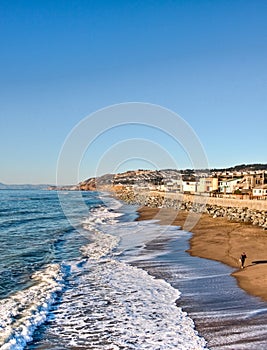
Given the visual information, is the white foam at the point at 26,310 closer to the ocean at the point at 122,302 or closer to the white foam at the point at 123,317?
the ocean at the point at 122,302

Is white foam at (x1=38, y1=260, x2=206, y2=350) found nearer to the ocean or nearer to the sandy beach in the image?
the ocean

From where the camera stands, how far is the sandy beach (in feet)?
44.8

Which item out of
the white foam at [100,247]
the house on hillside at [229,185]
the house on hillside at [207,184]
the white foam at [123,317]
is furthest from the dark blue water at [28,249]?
the house on hillside at [207,184]

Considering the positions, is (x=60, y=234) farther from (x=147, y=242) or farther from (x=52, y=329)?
(x=52, y=329)

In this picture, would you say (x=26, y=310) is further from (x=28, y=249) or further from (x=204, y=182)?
(x=204, y=182)

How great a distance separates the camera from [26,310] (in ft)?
35.4

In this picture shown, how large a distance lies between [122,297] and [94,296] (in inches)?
36.2

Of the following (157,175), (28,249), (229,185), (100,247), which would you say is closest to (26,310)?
(28,249)

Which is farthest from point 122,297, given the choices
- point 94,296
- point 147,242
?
point 147,242

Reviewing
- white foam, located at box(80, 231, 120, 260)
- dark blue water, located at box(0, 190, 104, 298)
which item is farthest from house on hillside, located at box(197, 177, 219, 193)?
white foam, located at box(80, 231, 120, 260)

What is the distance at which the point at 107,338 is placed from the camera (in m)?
8.84

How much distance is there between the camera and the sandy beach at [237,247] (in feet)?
44.8

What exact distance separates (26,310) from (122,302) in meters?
2.82

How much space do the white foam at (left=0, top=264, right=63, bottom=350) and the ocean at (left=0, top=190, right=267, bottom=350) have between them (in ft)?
0.07
